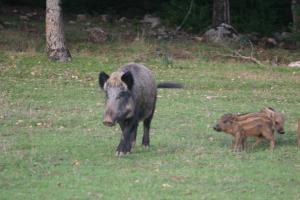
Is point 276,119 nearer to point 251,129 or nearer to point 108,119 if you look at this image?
point 251,129

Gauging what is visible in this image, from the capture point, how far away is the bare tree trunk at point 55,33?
856 inches

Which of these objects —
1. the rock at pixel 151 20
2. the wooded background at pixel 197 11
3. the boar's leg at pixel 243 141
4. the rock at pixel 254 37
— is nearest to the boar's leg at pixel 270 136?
the boar's leg at pixel 243 141

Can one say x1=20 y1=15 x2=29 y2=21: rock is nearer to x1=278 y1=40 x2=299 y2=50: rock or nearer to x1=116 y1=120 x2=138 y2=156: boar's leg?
x1=278 y1=40 x2=299 y2=50: rock

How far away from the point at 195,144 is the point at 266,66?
10.8 m

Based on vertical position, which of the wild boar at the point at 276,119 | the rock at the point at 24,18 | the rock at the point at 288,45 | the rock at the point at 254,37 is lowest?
the rock at the point at 288,45

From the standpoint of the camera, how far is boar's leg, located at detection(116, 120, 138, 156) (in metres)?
11.2

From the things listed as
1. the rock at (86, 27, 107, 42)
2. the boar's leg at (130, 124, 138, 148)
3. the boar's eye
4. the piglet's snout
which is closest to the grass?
the boar's leg at (130, 124, 138, 148)

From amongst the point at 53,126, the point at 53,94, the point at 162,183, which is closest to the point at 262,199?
the point at 162,183

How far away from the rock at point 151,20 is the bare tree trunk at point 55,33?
10.1 meters

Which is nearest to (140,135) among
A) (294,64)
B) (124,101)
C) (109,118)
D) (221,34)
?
(124,101)

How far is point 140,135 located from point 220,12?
17134 mm

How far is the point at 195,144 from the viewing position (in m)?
12.2

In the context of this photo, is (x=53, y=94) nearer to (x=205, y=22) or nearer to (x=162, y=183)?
(x=162, y=183)

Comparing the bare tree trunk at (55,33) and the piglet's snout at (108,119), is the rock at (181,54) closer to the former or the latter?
the bare tree trunk at (55,33)
